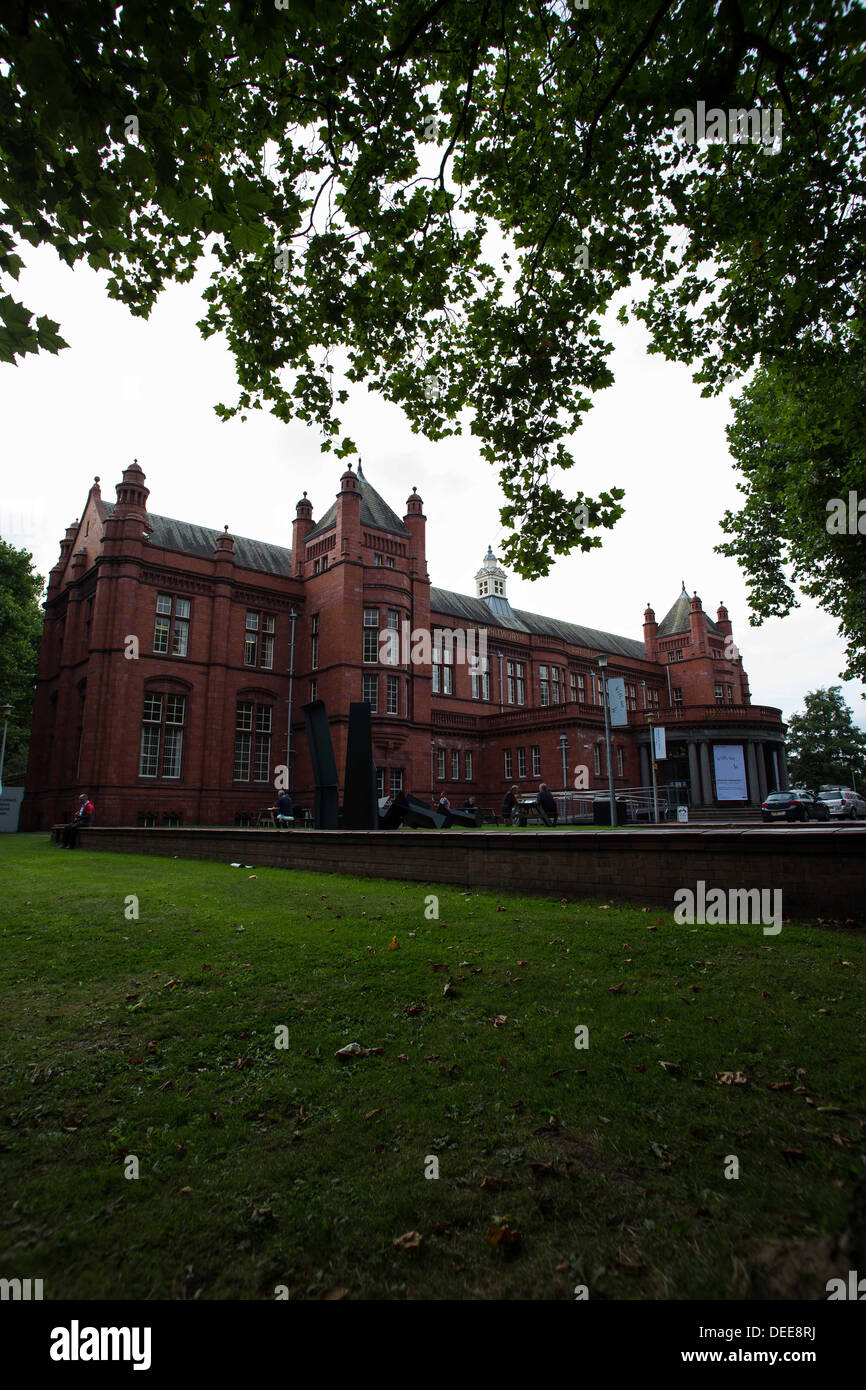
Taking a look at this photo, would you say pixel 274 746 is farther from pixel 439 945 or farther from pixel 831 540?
pixel 439 945

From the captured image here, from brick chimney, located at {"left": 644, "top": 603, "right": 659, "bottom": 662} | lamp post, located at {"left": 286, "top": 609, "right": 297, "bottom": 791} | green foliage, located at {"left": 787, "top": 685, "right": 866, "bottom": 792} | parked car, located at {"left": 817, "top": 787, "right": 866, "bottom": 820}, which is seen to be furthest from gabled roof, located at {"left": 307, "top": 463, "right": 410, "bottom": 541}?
green foliage, located at {"left": 787, "top": 685, "right": 866, "bottom": 792}

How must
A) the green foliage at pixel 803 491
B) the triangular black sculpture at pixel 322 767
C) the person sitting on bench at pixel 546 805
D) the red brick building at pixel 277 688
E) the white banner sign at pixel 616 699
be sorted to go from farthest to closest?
the red brick building at pixel 277 688 < the person sitting on bench at pixel 546 805 < the white banner sign at pixel 616 699 < the triangular black sculpture at pixel 322 767 < the green foliage at pixel 803 491

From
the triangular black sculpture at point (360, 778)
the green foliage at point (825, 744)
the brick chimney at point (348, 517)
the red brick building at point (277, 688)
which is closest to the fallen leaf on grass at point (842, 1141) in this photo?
the triangular black sculpture at point (360, 778)

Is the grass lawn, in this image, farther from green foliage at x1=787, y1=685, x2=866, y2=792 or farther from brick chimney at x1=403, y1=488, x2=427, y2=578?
green foliage at x1=787, y1=685, x2=866, y2=792

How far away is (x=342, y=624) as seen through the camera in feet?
125

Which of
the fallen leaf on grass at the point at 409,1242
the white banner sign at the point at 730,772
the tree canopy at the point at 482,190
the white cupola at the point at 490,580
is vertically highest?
the white cupola at the point at 490,580

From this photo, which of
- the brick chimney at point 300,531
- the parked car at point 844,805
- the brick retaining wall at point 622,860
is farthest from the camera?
the brick chimney at point 300,531

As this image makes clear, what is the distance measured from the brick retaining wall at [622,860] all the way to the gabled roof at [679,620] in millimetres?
59002

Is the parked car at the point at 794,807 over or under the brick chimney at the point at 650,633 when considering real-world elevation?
under

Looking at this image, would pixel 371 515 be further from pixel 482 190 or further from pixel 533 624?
pixel 482 190

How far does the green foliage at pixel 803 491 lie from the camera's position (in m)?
12.3

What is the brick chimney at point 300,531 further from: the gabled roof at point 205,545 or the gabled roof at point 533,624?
the gabled roof at point 533,624
